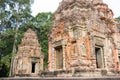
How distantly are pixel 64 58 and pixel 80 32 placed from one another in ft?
4.76

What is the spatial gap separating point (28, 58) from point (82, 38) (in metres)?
11.0

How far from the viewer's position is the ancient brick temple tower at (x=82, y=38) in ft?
23.1

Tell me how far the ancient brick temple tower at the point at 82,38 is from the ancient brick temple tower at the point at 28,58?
8858 millimetres

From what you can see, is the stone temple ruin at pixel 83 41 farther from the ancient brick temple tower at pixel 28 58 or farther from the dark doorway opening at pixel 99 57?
the ancient brick temple tower at pixel 28 58

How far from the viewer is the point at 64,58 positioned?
24.7 ft

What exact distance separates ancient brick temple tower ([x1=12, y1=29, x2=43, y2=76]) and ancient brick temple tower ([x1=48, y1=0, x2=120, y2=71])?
349 inches

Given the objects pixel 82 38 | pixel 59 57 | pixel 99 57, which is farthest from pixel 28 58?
pixel 82 38

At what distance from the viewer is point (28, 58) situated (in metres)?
17.1

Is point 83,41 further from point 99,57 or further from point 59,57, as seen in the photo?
point 59,57

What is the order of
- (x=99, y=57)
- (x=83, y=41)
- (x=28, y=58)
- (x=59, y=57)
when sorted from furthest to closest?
(x=28, y=58)
(x=59, y=57)
(x=99, y=57)
(x=83, y=41)

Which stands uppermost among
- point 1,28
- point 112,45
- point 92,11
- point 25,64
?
point 1,28

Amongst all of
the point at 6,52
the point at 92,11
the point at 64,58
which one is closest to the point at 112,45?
the point at 92,11

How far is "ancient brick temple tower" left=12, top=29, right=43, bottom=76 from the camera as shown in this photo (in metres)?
16.7

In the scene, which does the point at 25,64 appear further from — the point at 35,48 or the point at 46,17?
the point at 46,17
